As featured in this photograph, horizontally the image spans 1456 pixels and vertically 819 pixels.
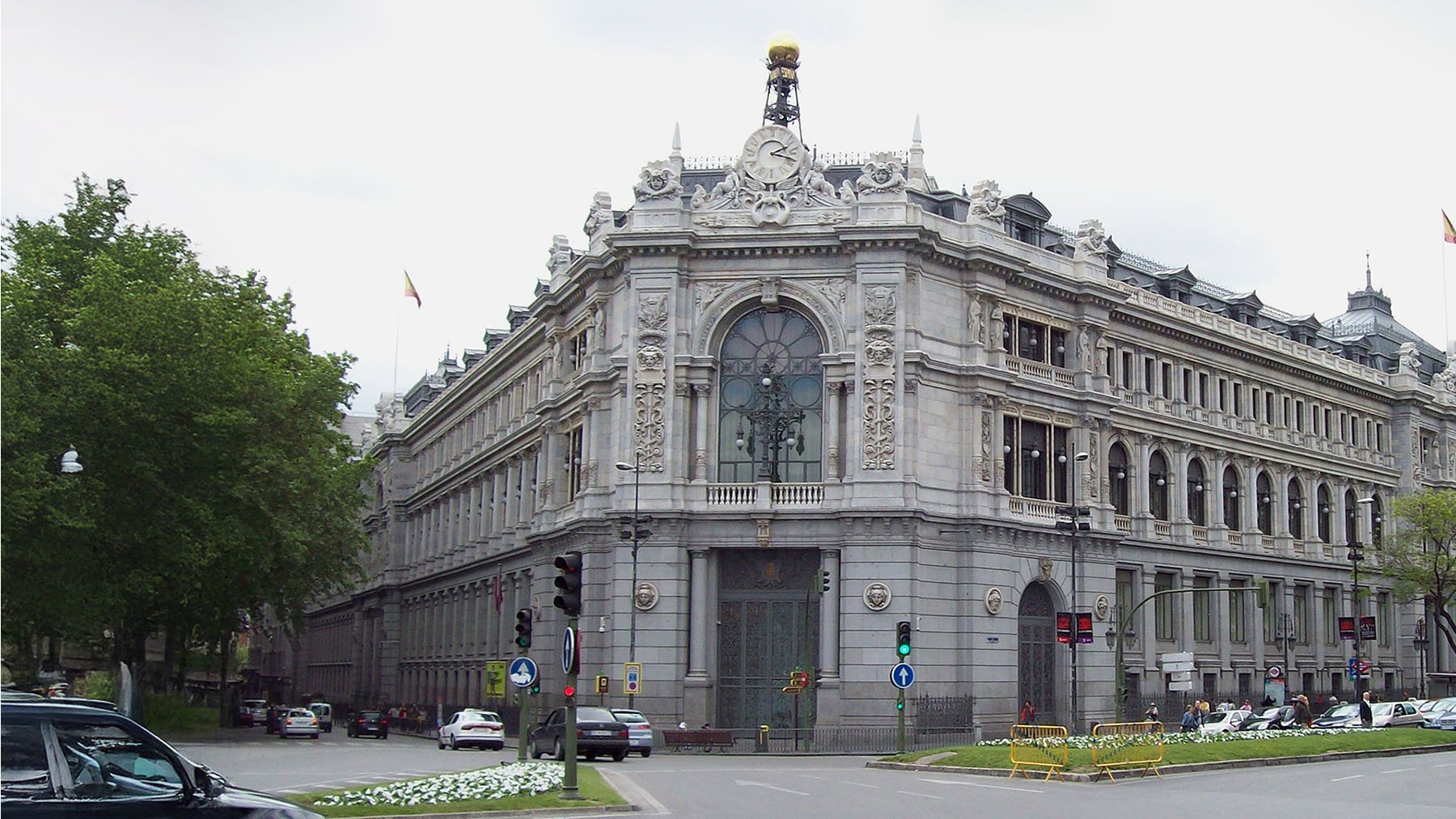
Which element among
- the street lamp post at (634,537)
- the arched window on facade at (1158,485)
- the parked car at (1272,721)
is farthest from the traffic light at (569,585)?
the arched window on facade at (1158,485)

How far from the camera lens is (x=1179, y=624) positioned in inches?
2633

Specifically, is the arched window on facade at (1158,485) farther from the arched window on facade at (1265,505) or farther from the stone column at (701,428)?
the stone column at (701,428)

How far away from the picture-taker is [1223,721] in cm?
5456

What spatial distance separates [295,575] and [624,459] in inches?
652

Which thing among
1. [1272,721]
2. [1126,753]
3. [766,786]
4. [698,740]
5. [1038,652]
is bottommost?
[698,740]

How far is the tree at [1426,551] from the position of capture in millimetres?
73875

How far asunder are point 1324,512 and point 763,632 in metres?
38.5

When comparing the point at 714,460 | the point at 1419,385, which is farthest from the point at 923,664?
the point at 1419,385

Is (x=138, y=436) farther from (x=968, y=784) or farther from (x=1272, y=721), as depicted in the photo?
(x=1272, y=721)

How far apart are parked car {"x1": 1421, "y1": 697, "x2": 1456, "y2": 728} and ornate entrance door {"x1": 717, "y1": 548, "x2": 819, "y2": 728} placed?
70.4 ft

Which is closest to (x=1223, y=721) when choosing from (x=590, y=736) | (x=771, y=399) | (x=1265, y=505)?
(x=771, y=399)

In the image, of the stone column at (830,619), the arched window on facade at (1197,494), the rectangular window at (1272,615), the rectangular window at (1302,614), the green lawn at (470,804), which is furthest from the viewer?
the rectangular window at (1302,614)

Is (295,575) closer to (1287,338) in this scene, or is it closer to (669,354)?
(669,354)

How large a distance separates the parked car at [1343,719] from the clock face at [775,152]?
86.6 feet
